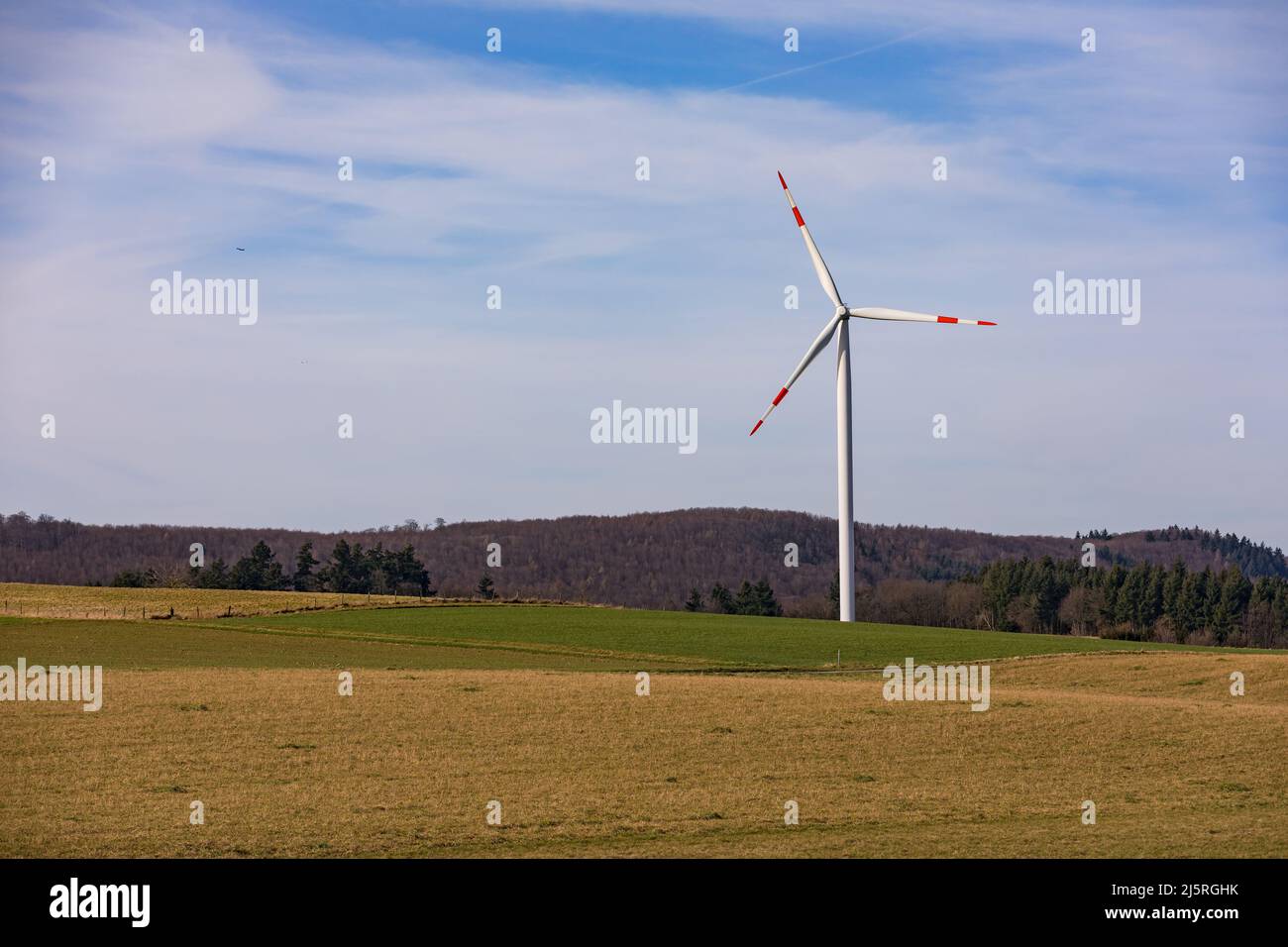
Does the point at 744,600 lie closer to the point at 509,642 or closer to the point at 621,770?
the point at 509,642

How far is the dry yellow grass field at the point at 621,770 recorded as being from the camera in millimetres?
23531

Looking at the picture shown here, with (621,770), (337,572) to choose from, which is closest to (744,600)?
(337,572)

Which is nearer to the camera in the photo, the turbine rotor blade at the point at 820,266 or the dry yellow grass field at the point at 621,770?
the dry yellow grass field at the point at 621,770

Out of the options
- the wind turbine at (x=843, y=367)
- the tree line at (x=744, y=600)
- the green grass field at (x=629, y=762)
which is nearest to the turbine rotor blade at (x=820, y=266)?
the wind turbine at (x=843, y=367)

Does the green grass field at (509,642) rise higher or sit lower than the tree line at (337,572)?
lower

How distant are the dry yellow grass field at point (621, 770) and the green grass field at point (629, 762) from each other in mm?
113

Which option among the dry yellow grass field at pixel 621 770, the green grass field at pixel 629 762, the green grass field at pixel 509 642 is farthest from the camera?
the green grass field at pixel 509 642

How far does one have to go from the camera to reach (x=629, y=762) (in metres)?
33.0

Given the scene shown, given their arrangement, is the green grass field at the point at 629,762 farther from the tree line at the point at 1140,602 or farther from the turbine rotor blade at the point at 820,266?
the tree line at the point at 1140,602

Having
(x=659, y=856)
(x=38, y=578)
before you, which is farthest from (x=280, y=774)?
(x=38, y=578)

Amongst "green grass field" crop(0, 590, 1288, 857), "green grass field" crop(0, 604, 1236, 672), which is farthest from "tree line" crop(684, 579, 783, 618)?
"green grass field" crop(0, 590, 1288, 857)

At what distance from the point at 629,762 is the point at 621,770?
119 cm
